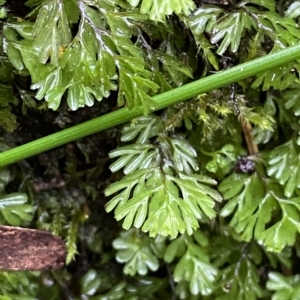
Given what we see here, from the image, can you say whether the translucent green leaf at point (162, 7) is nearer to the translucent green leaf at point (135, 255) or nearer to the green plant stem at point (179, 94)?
the green plant stem at point (179, 94)

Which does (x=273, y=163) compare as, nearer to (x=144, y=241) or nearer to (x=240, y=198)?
(x=240, y=198)

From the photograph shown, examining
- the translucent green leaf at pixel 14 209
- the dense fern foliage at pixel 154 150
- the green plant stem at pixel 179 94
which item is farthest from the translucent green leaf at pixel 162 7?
the translucent green leaf at pixel 14 209

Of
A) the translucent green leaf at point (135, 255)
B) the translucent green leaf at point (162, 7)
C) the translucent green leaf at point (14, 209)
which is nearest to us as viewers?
the translucent green leaf at point (162, 7)

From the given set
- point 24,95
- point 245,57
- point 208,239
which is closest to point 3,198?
point 24,95

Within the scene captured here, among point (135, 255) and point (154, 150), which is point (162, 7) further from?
point (135, 255)

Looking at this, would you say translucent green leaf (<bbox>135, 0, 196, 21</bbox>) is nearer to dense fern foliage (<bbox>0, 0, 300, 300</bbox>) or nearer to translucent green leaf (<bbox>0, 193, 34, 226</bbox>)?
dense fern foliage (<bbox>0, 0, 300, 300</bbox>)

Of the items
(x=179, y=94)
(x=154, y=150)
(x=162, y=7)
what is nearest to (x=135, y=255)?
(x=154, y=150)

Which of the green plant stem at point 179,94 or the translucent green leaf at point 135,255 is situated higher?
the green plant stem at point 179,94

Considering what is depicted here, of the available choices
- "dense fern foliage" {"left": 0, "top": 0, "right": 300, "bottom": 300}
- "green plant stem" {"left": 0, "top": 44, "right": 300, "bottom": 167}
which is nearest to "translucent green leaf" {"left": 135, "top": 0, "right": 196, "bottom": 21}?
"dense fern foliage" {"left": 0, "top": 0, "right": 300, "bottom": 300}
